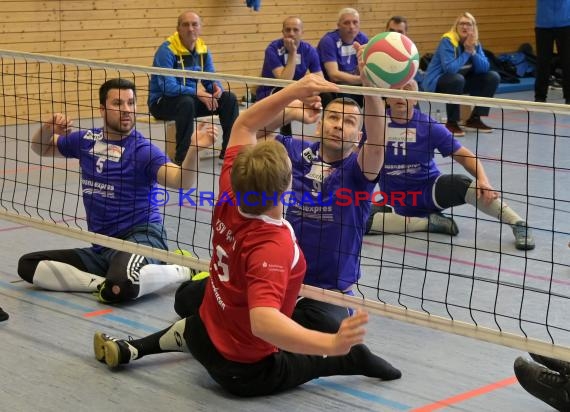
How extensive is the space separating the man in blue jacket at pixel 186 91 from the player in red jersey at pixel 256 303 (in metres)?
4.73

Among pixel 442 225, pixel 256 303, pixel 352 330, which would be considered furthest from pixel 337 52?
pixel 352 330

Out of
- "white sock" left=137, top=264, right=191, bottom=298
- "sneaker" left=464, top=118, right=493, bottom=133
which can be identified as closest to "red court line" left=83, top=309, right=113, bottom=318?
"white sock" left=137, top=264, right=191, bottom=298

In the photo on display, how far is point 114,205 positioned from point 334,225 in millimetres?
1464

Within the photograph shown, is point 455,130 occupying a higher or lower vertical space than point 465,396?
higher

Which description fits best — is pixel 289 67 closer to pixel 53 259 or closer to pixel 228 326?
pixel 53 259

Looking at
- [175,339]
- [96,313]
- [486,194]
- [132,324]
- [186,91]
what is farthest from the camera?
[186,91]

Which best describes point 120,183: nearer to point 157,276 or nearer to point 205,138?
point 157,276

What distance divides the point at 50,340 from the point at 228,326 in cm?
120

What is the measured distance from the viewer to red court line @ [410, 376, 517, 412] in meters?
3.58

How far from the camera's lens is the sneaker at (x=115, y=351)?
3.88m

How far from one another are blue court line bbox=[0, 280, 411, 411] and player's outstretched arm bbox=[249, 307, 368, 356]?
33.6 inches

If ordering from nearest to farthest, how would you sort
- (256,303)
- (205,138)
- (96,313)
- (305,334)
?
(305,334)
(256,303)
(205,138)
(96,313)

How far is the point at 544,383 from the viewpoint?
3496 mm

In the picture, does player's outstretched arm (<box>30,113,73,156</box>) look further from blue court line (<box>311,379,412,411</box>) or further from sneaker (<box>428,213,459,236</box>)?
sneaker (<box>428,213,459,236</box>)
